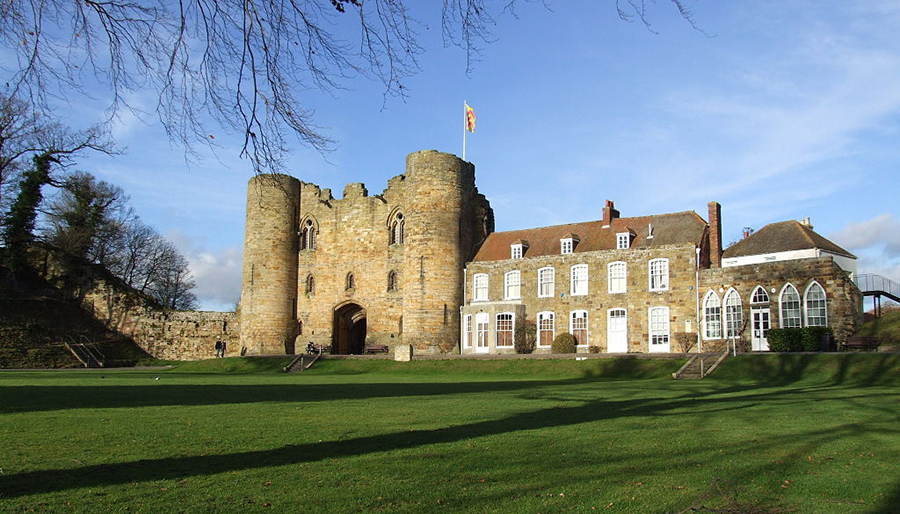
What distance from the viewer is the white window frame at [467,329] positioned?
3725cm

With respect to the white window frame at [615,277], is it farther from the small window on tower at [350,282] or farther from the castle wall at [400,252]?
the small window on tower at [350,282]

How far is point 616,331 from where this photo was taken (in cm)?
3372

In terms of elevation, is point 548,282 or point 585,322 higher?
point 548,282

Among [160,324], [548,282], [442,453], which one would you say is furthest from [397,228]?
[442,453]

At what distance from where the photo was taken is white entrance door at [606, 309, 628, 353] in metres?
33.4

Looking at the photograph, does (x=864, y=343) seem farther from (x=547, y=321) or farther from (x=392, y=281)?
(x=392, y=281)

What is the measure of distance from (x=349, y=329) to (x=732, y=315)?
21.6m

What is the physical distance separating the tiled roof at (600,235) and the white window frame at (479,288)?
1.05 metres

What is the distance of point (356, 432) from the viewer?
9.67 meters

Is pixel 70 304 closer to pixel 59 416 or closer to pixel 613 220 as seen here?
pixel 613 220

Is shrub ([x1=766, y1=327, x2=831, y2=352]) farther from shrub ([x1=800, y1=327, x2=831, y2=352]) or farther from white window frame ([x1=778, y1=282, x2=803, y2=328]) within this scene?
white window frame ([x1=778, y1=282, x2=803, y2=328])

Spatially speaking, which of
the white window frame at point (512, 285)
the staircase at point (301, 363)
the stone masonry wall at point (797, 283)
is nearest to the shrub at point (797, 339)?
the stone masonry wall at point (797, 283)

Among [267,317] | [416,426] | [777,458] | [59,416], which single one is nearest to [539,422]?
[416,426]

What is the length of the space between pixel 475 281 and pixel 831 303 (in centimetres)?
1651
